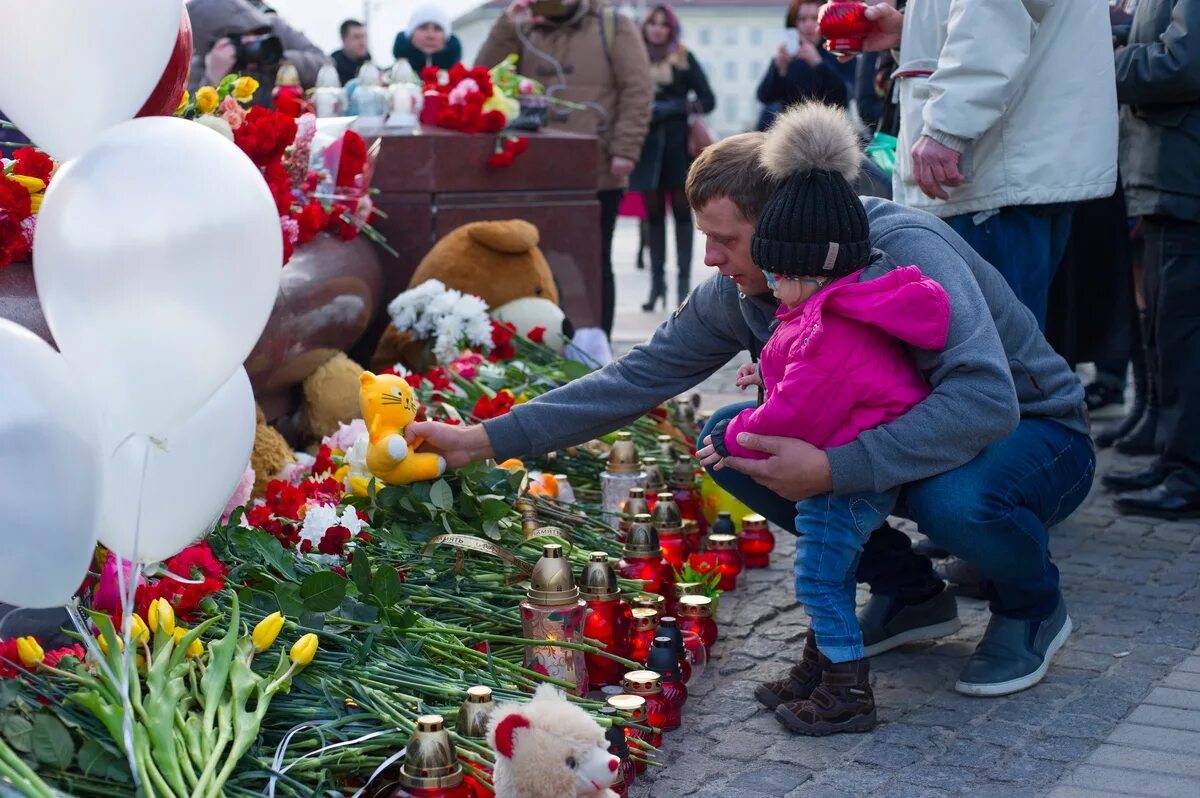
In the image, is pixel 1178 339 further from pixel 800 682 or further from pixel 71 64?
pixel 71 64

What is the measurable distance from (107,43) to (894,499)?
1742mm

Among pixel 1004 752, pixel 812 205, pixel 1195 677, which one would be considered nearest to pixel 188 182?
pixel 812 205

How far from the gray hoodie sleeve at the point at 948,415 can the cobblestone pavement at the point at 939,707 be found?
0.53 metres

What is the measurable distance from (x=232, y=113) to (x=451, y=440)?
1463 millimetres

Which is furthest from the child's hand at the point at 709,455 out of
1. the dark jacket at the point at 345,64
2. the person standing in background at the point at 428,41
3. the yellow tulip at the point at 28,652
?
the dark jacket at the point at 345,64

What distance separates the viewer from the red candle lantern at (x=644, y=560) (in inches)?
134

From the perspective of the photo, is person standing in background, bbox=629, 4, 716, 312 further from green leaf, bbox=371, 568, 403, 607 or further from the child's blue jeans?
green leaf, bbox=371, 568, 403, 607

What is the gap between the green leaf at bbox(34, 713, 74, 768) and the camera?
7.01 feet

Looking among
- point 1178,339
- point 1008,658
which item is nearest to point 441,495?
point 1008,658

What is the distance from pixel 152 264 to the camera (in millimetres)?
2098

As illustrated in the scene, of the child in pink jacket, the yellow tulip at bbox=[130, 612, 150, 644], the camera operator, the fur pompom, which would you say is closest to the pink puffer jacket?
the child in pink jacket

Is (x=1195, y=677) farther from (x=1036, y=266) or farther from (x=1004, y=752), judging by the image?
(x=1036, y=266)

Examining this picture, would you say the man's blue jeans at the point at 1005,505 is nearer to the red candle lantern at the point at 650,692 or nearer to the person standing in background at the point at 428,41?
the red candle lantern at the point at 650,692

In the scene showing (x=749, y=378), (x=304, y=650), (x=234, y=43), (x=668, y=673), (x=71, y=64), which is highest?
(x=71, y=64)
